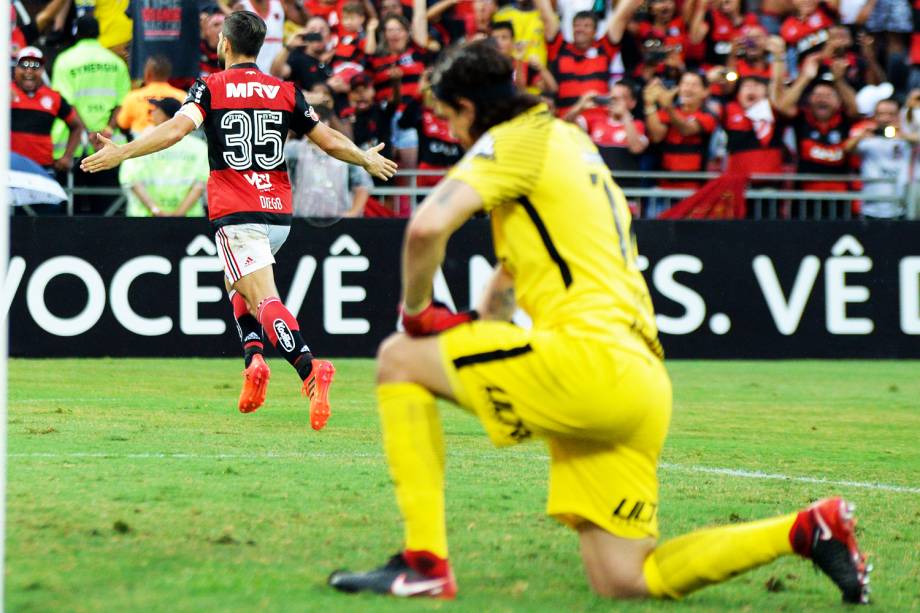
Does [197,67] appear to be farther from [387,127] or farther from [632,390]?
[632,390]

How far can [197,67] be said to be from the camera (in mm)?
15023

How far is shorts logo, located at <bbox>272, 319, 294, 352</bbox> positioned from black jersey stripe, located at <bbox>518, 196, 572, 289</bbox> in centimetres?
457

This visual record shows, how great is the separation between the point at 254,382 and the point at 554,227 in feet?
15.9

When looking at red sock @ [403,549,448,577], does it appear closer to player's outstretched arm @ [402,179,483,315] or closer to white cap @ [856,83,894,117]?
player's outstretched arm @ [402,179,483,315]

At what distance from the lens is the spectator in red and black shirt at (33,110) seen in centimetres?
1435

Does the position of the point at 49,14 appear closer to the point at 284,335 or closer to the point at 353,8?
the point at 353,8

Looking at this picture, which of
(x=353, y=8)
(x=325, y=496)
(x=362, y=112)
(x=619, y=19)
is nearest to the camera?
(x=325, y=496)

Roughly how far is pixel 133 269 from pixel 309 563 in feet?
30.5

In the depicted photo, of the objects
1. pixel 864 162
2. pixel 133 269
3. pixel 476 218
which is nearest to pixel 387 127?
pixel 476 218

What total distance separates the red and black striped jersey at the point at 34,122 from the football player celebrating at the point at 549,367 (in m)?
10.3

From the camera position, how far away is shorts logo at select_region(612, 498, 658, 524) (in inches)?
193

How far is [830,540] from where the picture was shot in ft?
16.1

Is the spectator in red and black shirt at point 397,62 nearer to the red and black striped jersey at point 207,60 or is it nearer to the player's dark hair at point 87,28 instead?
the red and black striped jersey at point 207,60

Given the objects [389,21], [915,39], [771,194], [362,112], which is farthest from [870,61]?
[362,112]
